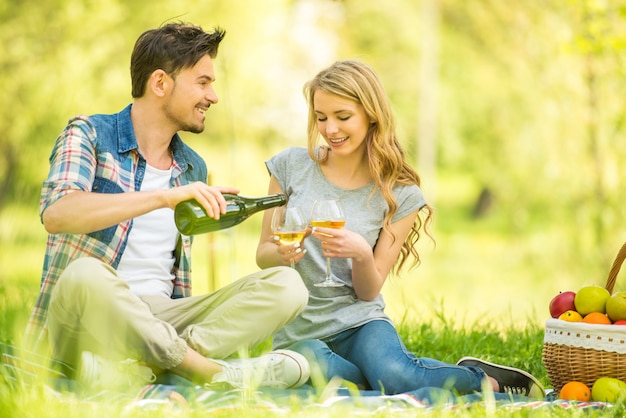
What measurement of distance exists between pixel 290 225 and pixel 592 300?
1.35 metres

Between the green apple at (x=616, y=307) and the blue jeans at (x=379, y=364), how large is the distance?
1.98 ft

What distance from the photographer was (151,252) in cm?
368

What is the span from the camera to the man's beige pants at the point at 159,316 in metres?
3.13

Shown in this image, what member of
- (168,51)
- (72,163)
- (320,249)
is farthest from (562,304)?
(72,163)

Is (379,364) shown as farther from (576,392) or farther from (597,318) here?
(597,318)

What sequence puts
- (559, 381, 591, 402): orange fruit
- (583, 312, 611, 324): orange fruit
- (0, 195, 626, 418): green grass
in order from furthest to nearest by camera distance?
(583, 312, 611, 324): orange fruit, (559, 381, 591, 402): orange fruit, (0, 195, 626, 418): green grass

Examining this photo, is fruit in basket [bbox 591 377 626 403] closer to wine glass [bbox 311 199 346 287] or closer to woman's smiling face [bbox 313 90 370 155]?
wine glass [bbox 311 199 346 287]

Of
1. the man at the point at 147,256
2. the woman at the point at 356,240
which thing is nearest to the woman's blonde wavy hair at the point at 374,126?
the woman at the point at 356,240

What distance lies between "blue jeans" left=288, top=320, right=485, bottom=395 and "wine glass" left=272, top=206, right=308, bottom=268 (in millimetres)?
525

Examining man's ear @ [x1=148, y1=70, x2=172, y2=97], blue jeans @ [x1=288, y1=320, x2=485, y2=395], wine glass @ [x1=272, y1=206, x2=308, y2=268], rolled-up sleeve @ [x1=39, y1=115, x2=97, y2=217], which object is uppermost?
man's ear @ [x1=148, y1=70, x2=172, y2=97]

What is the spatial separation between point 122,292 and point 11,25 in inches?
435

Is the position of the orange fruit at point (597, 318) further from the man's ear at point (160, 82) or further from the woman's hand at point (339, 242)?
the man's ear at point (160, 82)

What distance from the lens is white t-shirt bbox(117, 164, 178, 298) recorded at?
12.0 feet

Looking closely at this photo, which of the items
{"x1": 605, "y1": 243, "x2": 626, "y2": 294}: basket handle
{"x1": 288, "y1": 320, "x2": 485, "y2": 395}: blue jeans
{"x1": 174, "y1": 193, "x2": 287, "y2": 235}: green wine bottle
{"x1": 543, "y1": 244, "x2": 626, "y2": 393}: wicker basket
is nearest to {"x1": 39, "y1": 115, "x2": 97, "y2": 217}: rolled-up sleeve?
{"x1": 174, "y1": 193, "x2": 287, "y2": 235}: green wine bottle
